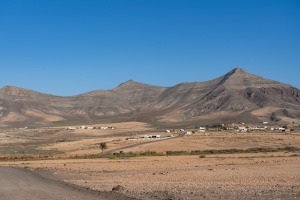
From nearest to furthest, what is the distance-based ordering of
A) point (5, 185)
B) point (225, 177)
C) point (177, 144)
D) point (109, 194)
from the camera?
point (109, 194), point (5, 185), point (225, 177), point (177, 144)

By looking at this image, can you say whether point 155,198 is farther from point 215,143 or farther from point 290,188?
point 215,143

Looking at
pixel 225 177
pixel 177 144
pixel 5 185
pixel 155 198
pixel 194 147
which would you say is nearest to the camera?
pixel 155 198

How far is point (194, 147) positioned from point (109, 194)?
71.5 m

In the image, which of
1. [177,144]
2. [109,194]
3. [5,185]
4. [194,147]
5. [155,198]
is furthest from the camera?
[177,144]

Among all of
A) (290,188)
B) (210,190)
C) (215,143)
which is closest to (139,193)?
(210,190)

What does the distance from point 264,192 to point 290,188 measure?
2695 mm

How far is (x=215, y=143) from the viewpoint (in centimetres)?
10050

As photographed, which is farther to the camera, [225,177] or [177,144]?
[177,144]

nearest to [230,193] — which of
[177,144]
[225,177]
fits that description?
[225,177]

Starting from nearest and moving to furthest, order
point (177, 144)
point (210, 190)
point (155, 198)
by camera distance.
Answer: point (155, 198), point (210, 190), point (177, 144)

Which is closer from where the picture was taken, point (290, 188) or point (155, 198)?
point (155, 198)

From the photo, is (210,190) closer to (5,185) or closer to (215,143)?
(5,185)

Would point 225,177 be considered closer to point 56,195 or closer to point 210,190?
point 210,190

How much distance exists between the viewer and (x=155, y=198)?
20.5 m
